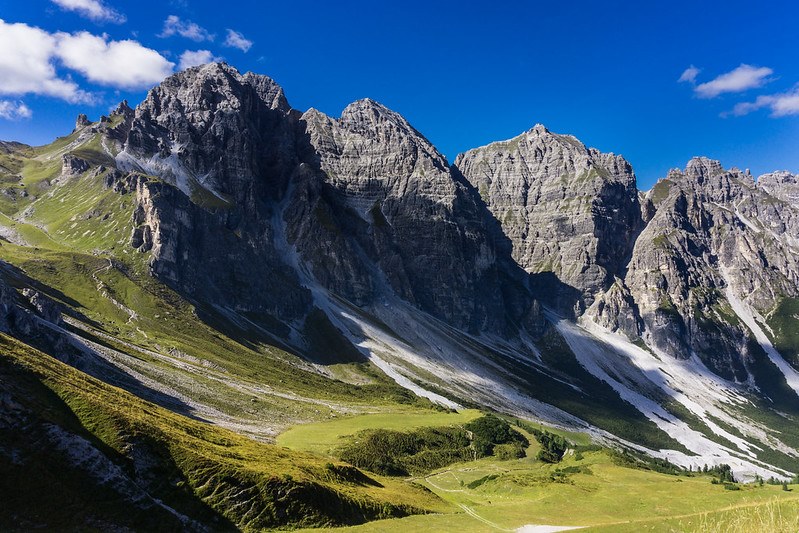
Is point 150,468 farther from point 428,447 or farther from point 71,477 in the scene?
point 428,447

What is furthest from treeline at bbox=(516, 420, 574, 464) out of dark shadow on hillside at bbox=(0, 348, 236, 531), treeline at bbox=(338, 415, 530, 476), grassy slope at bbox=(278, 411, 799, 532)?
dark shadow on hillside at bbox=(0, 348, 236, 531)

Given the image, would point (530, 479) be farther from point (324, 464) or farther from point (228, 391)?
point (228, 391)

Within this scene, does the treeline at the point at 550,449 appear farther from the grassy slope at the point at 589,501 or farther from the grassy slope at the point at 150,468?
the grassy slope at the point at 150,468

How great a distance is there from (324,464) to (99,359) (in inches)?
3516

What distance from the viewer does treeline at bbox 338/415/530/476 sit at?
3912 inches

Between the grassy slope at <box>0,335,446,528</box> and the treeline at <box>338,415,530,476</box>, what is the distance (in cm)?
5655

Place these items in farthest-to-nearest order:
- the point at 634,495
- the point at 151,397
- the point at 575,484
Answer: the point at 151,397
the point at 575,484
the point at 634,495

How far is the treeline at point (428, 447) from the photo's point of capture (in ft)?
326

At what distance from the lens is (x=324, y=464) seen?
53594 mm

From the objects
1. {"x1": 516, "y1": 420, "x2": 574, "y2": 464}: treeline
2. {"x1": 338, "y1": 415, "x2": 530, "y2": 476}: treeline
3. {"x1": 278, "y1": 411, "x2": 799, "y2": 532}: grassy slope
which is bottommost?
{"x1": 338, "y1": 415, "x2": 530, "y2": 476}: treeline

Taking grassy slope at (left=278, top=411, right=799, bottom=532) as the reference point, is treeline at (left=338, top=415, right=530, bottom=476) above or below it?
below

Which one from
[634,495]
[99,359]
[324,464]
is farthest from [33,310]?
[634,495]

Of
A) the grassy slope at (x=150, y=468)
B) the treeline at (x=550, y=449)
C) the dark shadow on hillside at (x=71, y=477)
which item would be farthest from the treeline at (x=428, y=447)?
the dark shadow on hillside at (x=71, y=477)

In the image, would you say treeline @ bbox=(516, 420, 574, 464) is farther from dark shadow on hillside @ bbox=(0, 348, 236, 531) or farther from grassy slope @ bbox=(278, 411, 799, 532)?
dark shadow on hillside @ bbox=(0, 348, 236, 531)
